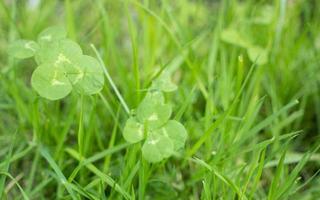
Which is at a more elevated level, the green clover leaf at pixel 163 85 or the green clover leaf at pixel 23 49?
the green clover leaf at pixel 23 49

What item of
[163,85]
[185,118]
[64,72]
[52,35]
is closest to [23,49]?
[52,35]

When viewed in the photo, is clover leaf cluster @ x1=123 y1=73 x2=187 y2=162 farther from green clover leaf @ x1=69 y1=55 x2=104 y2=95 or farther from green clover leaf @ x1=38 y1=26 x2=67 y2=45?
green clover leaf @ x1=38 y1=26 x2=67 y2=45

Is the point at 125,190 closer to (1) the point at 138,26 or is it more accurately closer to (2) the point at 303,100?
(2) the point at 303,100

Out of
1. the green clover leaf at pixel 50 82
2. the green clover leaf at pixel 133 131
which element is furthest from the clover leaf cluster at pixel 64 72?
the green clover leaf at pixel 133 131

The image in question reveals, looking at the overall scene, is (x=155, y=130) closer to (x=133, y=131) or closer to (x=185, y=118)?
(x=133, y=131)

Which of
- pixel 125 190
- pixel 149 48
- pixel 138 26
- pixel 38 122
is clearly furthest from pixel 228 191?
pixel 138 26

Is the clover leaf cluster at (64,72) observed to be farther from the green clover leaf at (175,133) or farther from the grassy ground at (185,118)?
the green clover leaf at (175,133)

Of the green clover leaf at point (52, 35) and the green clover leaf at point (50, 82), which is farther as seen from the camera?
the green clover leaf at point (52, 35)
